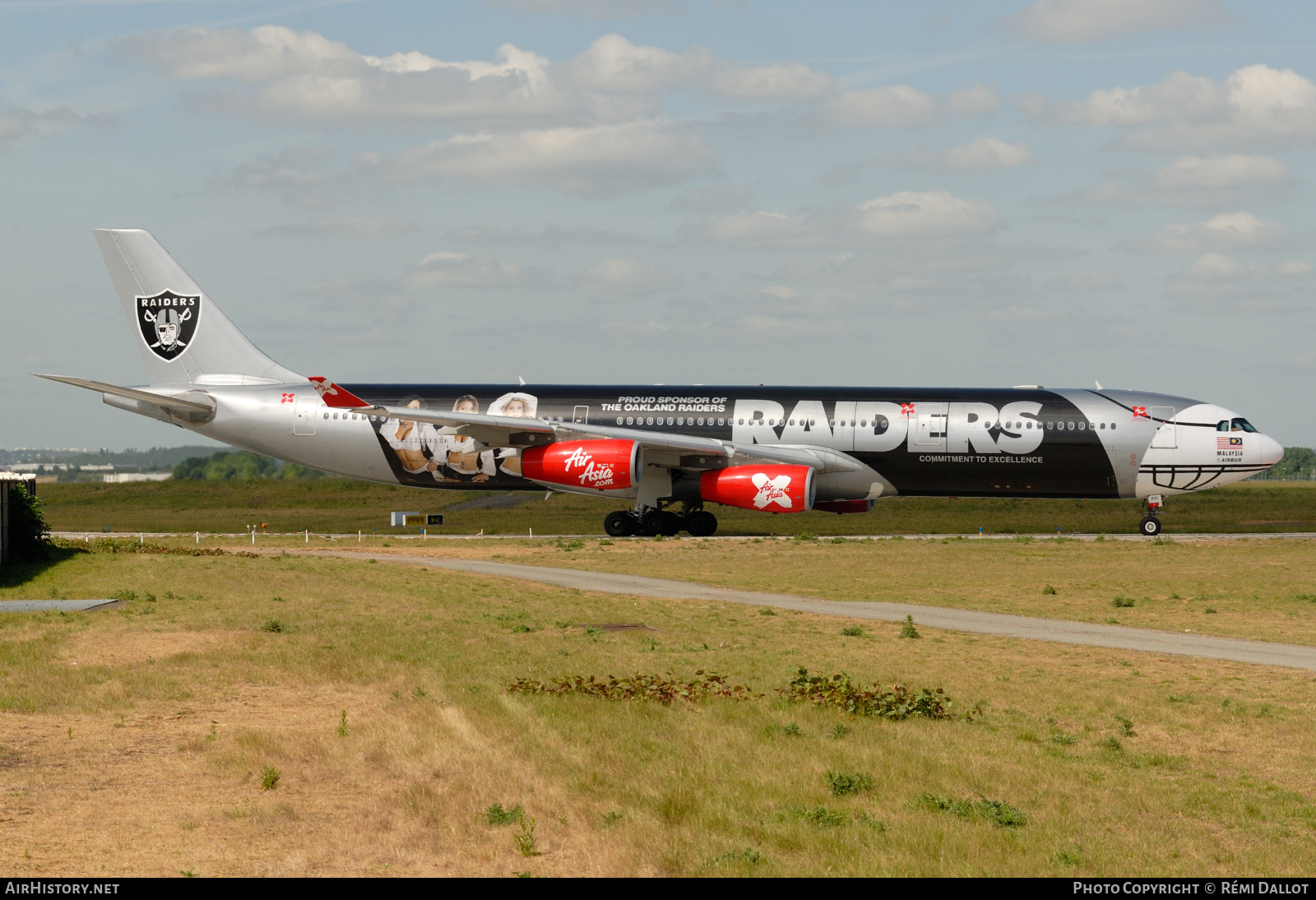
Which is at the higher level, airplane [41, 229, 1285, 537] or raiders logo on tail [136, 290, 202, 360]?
raiders logo on tail [136, 290, 202, 360]

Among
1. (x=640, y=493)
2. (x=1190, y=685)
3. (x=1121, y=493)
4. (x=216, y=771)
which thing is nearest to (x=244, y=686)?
(x=216, y=771)

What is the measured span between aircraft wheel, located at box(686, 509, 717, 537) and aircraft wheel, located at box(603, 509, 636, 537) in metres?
2.02

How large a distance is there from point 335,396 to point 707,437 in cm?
1233

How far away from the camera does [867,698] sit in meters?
15.3

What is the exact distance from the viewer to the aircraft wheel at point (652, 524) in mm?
43156

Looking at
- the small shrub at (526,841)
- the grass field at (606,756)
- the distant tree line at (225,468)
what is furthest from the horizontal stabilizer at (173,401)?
the distant tree line at (225,468)

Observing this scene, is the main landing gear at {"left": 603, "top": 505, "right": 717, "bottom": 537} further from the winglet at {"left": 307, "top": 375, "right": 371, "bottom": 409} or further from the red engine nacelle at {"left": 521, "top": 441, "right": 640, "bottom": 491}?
the winglet at {"left": 307, "top": 375, "right": 371, "bottom": 409}

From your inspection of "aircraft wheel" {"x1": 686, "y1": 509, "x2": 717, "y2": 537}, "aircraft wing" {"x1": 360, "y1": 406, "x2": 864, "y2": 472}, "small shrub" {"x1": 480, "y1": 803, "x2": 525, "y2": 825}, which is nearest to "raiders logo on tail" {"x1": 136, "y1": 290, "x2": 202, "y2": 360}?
"aircraft wing" {"x1": 360, "y1": 406, "x2": 864, "y2": 472}

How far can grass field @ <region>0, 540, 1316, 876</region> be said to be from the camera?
9.71 metres

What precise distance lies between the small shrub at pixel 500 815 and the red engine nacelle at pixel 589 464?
29.3 meters

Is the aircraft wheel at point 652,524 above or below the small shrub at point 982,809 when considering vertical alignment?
above

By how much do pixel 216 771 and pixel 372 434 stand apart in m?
33.4

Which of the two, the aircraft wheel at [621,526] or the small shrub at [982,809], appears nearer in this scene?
the small shrub at [982,809]

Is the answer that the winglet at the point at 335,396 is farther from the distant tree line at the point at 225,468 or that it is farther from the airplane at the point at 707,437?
the distant tree line at the point at 225,468
